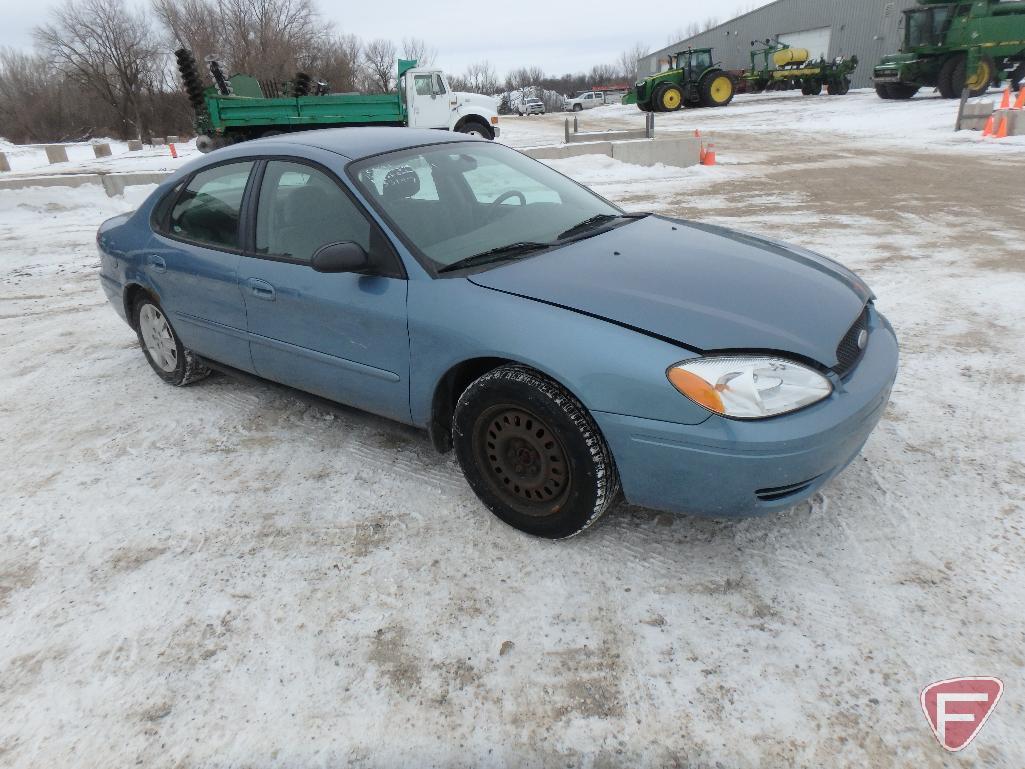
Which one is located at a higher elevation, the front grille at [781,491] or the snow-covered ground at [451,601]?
the front grille at [781,491]

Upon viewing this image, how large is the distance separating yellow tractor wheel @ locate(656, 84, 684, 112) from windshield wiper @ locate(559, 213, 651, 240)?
32.3 meters

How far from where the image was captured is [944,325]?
15.0 ft

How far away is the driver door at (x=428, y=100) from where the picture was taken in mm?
17969

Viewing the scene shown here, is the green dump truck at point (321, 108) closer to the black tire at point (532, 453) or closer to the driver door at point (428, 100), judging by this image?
the driver door at point (428, 100)

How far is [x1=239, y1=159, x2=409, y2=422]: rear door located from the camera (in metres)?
2.80

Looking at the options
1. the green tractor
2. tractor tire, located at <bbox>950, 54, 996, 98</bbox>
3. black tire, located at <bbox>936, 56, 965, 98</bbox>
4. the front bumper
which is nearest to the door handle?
the front bumper

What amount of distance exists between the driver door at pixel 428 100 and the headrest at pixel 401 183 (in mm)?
16300

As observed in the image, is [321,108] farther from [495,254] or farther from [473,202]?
[495,254]

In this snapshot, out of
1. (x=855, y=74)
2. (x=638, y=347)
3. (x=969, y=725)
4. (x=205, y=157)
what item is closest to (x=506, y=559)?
(x=638, y=347)

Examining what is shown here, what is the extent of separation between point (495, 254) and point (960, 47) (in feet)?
94.3

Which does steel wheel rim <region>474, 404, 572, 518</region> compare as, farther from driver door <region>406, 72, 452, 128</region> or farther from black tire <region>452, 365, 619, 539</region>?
driver door <region>406, 72, 452, 128</region>

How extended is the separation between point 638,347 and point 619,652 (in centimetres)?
98

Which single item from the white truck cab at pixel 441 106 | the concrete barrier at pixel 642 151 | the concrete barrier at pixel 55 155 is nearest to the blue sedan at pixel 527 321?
the concrete barrier at pixel 642 151

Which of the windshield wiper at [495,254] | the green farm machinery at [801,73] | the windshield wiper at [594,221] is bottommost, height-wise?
the windshield wiper at [495,254]
